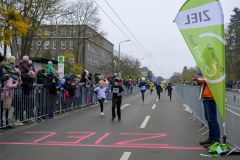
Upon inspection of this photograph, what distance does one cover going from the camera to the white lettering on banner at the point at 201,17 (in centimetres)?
602

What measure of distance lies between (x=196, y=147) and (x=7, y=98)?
593cm

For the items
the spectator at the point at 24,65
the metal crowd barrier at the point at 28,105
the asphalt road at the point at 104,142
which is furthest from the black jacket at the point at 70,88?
the asphalt road at the point at 104,142

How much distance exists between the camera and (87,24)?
40.6m

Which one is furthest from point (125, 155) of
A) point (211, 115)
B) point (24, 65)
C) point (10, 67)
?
point (24, 65)

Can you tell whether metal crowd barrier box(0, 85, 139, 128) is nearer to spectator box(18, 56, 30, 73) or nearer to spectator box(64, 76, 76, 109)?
spectator box(64, 76, 76, 109)

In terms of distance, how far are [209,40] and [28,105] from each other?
6806mm

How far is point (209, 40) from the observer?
605 centimetres

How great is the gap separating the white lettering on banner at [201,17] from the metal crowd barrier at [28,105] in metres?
5.73

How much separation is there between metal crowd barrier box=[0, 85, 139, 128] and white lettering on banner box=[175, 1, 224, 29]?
18.8ft

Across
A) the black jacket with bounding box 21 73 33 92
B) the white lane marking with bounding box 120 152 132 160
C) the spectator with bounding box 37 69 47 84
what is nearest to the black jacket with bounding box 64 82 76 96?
the spectator with bounding box 37 69 47 84

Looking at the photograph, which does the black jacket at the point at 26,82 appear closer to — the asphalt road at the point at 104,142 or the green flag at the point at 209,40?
the asphalt road at the point at 104,142

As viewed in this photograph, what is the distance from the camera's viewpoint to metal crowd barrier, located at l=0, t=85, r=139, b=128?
8.61 meters

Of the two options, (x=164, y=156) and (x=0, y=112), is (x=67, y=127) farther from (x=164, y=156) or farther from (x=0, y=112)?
(x=164, y=156)

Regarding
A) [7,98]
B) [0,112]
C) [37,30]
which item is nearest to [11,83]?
[7,98]
